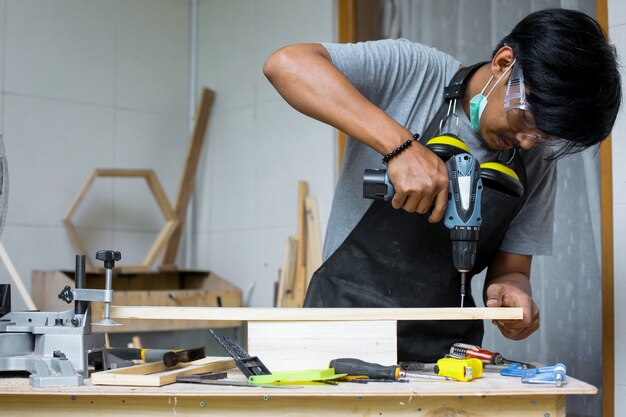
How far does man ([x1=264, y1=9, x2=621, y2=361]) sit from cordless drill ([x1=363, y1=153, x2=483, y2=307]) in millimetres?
24

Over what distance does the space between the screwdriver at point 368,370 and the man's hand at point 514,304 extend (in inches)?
14.0

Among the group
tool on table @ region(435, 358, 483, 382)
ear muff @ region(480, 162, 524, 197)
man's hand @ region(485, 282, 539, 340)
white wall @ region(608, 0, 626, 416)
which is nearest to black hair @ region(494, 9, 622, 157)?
ear muff @ region(480, 162, 524, 197)

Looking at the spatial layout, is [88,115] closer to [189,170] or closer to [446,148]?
[189,170]

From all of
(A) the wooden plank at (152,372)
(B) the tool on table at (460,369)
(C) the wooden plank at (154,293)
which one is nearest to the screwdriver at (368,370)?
(B) the tool on table at (460,369)

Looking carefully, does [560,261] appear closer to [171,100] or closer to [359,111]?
[359,111]

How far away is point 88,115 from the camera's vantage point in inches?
167

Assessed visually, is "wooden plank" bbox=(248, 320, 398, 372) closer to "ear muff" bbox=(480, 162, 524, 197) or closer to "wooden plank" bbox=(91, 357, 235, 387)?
"wooden plank" bbox=(91, 357, 235, 387)

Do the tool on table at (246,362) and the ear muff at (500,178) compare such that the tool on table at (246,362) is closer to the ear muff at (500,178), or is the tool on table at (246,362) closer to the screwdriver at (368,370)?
the screwdriver at (368,370)

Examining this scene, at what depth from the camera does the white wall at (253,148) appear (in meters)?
3.94

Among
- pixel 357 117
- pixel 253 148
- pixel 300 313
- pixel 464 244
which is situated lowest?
pixel 300 313

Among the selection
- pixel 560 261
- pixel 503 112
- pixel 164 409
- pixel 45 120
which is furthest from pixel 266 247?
pixel 164 409

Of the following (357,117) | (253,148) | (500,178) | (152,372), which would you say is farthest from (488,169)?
(253,148)

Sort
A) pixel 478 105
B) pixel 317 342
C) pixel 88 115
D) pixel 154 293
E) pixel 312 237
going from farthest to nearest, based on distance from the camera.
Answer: pixel 88 115, pixel 312 237, pixel 154 293, pixel 478 105, pixel 317 342

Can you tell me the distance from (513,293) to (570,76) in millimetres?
504
